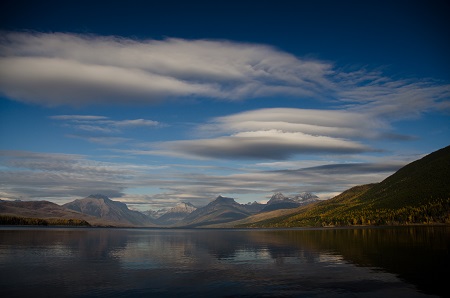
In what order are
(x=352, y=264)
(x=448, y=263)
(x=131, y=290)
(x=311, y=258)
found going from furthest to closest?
(x=311, y=258) → (x=352, y=264) → (x=448, y=263) → (x=131, y=290)

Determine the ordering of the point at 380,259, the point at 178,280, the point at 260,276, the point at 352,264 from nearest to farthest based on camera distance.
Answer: the point at 178,280, the point at 260,276, the point at 352,264, the point at 380,259

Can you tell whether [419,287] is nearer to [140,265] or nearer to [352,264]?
[352,264]

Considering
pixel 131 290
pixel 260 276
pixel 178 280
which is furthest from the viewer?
pixel 260 276

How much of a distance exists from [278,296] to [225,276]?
1775cm

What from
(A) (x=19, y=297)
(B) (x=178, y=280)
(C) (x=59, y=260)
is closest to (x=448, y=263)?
(B) (x=178, y=280)

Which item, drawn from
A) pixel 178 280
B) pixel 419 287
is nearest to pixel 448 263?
pixel 419 287

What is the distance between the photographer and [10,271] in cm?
6431

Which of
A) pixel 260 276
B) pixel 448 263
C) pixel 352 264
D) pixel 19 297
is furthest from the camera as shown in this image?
pixel 352 264

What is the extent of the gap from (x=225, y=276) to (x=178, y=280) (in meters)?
8.94

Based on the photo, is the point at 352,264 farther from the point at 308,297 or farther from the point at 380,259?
the point at 308,297

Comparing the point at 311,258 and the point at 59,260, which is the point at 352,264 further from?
the point at 59,260

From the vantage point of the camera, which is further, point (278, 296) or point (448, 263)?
point (448, 263)

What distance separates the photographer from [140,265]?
7538cm

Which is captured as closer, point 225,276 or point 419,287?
point 419,287
